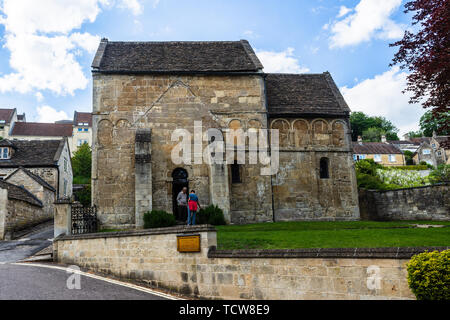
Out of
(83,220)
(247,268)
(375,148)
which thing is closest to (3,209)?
(83,220)

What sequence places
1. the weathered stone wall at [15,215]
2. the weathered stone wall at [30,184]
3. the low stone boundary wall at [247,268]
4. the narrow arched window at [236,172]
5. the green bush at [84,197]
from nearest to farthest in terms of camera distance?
the low stone boundary wall at [247,268], the weathered stone wall at [15,215], the narrow arched window at [236,172], the weathered stone wall at [30,184], the green bush at [84,197]

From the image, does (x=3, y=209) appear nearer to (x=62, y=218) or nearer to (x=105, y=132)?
(x=105, y=132)

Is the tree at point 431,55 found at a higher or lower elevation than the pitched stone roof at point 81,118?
lower

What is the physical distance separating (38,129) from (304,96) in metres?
73.7

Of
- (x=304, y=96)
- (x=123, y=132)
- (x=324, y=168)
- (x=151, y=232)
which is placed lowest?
(x=151, y=232)

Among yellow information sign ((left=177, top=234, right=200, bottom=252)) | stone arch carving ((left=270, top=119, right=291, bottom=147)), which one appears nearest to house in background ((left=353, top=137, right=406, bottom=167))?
stone arch carving ((left=270, top=119, right=291, bottom=147))

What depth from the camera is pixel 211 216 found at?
65.2ft

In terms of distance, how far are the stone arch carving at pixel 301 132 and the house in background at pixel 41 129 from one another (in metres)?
53.0

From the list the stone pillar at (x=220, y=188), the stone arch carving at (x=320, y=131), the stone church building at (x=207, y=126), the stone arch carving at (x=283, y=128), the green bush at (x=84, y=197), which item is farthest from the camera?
the green bush at (x=84, y=197)

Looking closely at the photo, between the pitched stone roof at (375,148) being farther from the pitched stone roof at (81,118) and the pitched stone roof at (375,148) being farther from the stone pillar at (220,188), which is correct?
the stone pillar at (220,188)

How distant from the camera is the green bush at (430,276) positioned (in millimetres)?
6672

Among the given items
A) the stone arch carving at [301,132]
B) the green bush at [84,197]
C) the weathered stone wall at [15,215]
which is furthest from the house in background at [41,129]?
the stone arch carving at [301,132]
